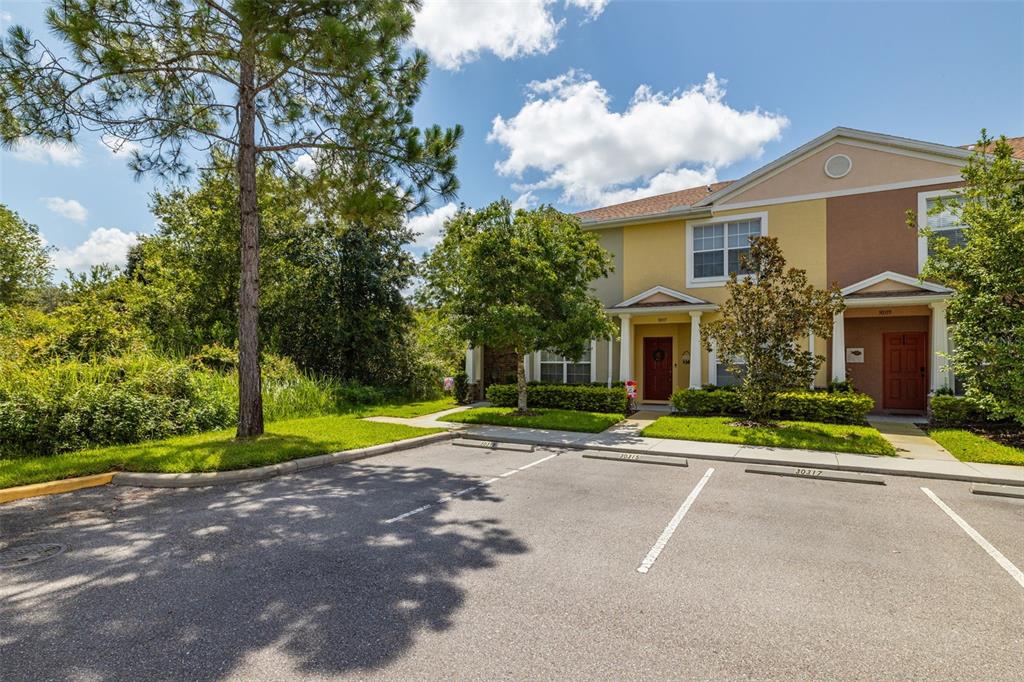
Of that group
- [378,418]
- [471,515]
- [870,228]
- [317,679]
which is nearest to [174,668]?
[317,679]

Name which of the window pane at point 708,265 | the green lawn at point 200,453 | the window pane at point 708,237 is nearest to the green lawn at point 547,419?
the green lawn at point 200,453

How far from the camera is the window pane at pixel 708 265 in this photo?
47.6 feet

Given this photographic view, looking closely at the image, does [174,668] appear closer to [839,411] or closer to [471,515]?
[471,515]

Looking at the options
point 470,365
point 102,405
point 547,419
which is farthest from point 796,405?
point 102,405

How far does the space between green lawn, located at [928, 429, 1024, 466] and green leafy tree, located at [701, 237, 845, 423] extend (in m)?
2.57

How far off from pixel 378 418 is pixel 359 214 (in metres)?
5.65

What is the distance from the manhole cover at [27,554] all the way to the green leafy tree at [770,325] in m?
11.2

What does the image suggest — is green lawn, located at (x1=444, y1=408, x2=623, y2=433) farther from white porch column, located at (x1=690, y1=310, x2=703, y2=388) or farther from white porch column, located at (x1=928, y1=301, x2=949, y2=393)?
white porch column, located at (x1=928, y1=301, x2=949, y2=393)

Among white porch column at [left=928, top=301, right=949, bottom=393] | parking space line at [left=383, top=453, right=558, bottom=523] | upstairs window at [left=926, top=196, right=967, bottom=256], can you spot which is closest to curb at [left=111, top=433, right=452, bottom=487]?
parking space line at [left=383, top=453, right=558, bottom=523]

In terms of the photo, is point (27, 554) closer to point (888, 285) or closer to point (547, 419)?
point (547, 419)

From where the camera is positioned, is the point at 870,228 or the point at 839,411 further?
the point at 870,228

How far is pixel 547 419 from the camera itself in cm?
1219

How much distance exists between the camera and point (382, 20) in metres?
8.00

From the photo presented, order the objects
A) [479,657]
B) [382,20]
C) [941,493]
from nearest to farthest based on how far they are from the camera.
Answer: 1. [479,657]
2. [941,493]
3. [382,20]
